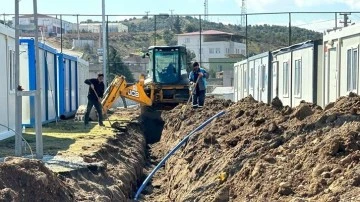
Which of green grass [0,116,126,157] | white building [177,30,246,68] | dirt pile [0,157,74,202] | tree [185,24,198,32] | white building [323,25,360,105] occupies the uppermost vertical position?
tree [185,24,198,32]

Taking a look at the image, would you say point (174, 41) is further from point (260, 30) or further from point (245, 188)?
point (245, 188)

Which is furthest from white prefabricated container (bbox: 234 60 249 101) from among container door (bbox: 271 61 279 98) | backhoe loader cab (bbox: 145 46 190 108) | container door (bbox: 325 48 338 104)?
container door (bbox: 325 48 338 104)

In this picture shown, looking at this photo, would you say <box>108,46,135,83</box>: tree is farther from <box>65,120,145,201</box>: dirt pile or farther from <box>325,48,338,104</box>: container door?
<box>325,48,338,104</box>: container door

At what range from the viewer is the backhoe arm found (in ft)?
78.7

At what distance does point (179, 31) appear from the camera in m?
66.2

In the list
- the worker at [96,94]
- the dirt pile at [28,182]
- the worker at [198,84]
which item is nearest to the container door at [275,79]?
the worker at [198,84]

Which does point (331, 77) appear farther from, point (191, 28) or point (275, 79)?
point (191, 28)

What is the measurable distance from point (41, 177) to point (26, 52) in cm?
1246

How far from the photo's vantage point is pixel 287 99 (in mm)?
24703

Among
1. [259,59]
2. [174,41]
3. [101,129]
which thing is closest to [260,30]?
[174,41]

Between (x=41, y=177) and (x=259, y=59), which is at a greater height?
(x=259, y=59)

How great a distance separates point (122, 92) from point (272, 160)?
15.0 metres

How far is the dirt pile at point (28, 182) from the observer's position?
827cm

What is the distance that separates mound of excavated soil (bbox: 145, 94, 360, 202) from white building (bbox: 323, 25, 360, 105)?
203 cm
